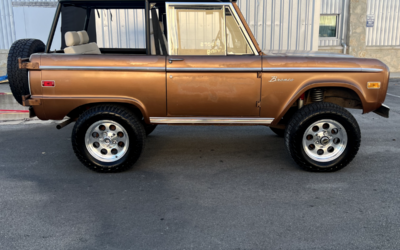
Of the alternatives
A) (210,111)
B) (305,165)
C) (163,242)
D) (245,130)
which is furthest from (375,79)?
(163,242)

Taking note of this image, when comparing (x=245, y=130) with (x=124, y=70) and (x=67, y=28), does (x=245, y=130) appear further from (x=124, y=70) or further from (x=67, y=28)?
(x=67, y=28)

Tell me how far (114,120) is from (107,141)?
310mm

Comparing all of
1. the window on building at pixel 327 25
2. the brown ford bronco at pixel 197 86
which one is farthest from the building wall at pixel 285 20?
the brown ford bronco at pixel 197 86

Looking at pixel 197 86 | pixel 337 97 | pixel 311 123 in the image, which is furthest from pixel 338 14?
pixel 197 86

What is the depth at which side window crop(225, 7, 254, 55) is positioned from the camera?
4410 millimetres

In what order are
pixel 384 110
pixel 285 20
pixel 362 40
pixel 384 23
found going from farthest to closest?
pixel 384 23 < pixel 362 40 < pixel 285 20 < pixel 384 110

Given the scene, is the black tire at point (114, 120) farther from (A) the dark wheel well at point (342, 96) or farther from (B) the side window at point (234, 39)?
(A) the dark wheel well at point (342, 96)

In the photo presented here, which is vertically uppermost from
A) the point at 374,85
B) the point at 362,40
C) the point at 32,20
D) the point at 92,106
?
the point at 32,20

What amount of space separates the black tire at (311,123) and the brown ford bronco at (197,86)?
0.5 inches

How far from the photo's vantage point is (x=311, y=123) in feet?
14.7

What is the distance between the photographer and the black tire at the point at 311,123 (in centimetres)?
443

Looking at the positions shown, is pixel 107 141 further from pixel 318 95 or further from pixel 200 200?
pixel 318 95

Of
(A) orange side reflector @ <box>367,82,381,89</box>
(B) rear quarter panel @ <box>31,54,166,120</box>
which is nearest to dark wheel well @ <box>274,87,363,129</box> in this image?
(A) orange side reflector @ <box>367,82,381,89</box>

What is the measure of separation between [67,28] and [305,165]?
13.4ft
